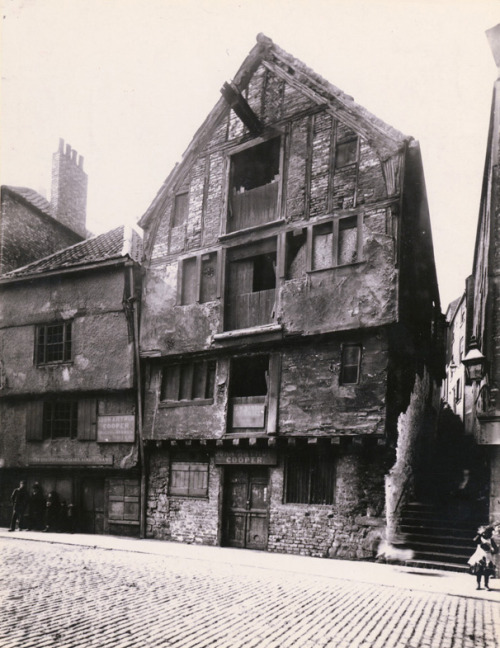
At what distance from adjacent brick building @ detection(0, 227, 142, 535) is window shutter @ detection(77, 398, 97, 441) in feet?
0.11

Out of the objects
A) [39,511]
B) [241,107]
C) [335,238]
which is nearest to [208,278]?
[335,238]

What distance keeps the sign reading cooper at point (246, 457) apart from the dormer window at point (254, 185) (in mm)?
6490

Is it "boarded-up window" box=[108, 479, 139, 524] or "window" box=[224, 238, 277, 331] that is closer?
"window" box=[224, 238, 277, 331]

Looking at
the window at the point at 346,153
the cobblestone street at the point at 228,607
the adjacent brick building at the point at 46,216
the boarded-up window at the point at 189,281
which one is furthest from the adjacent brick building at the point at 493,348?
the adjacent brick building at the point at 46,216

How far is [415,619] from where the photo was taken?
7.86 m

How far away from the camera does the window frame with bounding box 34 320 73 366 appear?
19.4m

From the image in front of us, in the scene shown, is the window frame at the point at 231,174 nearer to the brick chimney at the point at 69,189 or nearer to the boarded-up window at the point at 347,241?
the boarded-up window at the point at 347,241

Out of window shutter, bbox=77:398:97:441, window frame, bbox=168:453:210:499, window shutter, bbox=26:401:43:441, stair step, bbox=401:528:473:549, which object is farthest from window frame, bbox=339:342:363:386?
window shutter, bbox=26:401:43:441

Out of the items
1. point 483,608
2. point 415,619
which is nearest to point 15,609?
point 415,619

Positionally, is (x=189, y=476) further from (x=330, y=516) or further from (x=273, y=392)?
(x=330, y=516)

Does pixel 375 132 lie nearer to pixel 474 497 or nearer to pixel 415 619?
pixel 474 497

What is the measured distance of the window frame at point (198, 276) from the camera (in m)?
16.9

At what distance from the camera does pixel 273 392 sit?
15.4 m

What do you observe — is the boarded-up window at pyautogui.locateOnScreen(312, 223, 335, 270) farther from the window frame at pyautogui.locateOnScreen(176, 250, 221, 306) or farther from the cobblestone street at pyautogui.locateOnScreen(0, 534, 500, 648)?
the cobblestone street at pyautogui.locateOnScreen(0, 534, 500, 648)
